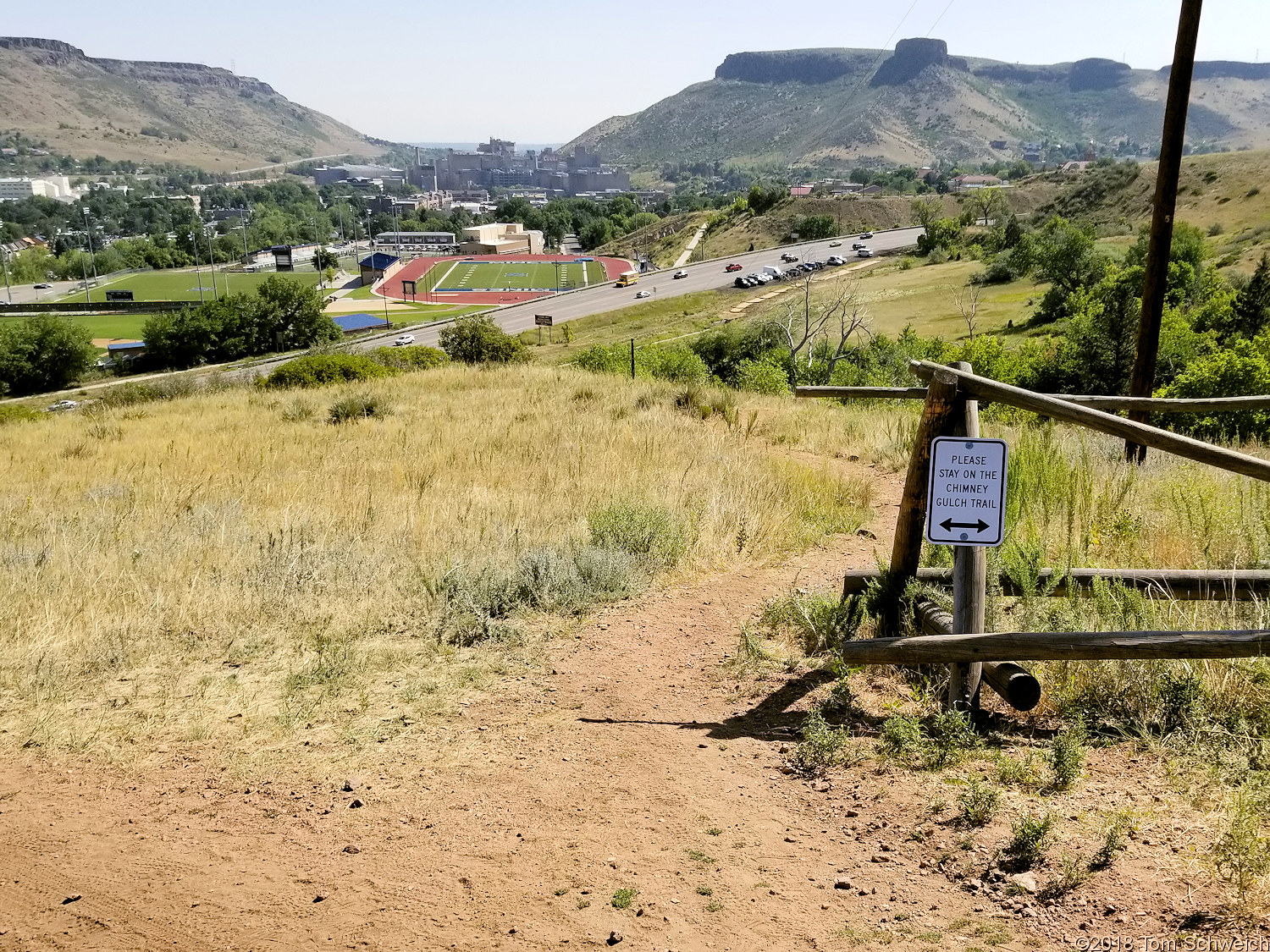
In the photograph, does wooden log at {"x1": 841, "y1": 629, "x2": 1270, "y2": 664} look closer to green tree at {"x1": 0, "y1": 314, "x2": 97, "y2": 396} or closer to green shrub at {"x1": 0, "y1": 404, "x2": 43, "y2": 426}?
green shrub at {"x1": 0, "y1": 404, "x2": 43, "y2": 426}

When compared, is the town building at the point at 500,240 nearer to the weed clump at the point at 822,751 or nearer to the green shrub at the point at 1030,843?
the weed clump at the point at 822,751

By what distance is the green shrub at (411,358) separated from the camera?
2739 cm

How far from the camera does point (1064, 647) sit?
405cm

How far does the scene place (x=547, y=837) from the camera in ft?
12.3

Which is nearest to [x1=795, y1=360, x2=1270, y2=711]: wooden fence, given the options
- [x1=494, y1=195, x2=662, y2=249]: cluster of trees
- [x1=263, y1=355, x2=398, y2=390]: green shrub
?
[x1=263, y1=355, x2=398, y2=390]: green shrub

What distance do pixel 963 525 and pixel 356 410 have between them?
46.4 feet

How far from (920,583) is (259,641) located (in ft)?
13.5

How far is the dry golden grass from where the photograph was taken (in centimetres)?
500

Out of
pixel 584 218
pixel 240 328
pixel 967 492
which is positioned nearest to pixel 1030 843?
pixel 967 492

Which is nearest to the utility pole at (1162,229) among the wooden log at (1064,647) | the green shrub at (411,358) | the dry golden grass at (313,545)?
the dry golden grass at (313,545)

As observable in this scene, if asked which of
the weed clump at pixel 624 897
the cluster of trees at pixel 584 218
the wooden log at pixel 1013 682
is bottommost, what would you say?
the weed clump at pixel 624 897

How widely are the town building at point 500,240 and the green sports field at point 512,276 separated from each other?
10.5 metres

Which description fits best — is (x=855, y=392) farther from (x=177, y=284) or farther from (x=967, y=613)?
(x=177, y=284)

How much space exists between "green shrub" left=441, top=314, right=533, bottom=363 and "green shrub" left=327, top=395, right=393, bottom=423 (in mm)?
11444
